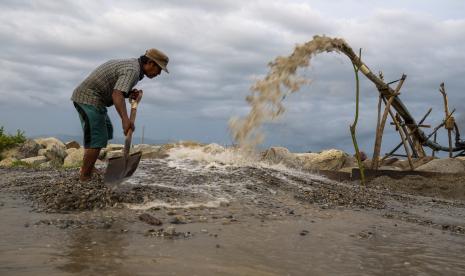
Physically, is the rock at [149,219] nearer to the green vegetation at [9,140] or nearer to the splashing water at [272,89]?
the splashing water at [272,89]

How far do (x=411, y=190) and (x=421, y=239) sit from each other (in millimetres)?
6171

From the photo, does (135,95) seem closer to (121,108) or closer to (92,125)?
(121,108)

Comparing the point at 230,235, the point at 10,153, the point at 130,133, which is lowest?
the point at 230,235

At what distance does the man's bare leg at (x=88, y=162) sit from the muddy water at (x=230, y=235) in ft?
1.67

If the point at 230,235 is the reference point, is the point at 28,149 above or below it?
above

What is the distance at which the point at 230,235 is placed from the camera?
145 inches

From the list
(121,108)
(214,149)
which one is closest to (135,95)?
(121,108)

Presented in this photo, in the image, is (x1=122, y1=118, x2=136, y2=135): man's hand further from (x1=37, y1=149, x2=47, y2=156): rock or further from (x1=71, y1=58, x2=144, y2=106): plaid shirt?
(x1=37, y1=149, x2=47, y2=156): rock

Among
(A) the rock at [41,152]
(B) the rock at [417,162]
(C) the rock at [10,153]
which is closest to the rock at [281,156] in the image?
(B) the rock at [417,162]

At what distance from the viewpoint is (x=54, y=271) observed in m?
2.49

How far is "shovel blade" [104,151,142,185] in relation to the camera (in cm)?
490

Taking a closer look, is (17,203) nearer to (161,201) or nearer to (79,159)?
(161,201)

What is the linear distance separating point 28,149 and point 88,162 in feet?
40.5

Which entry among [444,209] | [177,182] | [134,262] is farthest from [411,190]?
[134,262]
